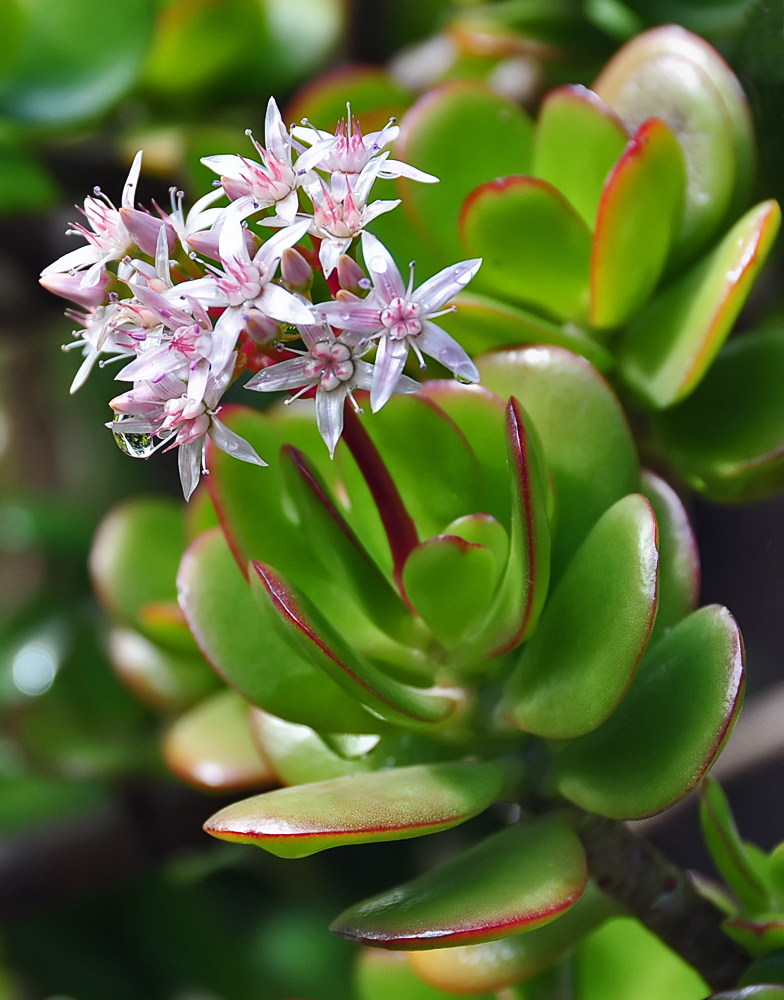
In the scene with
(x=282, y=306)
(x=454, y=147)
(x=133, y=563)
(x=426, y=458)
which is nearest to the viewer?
(x=282, y=306)

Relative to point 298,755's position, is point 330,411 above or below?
above

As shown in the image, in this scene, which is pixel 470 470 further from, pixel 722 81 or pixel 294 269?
pixel 722 81

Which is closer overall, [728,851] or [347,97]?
[728,851]

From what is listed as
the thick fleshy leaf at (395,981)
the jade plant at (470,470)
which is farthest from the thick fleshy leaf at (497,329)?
the thick fleshy leaf at (395,981)

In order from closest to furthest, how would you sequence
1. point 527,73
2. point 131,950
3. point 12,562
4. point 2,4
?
point 2,4 < point 527,73 < point 131,950 < point 12,562

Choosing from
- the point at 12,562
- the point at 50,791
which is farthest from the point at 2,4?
the point at 12,562

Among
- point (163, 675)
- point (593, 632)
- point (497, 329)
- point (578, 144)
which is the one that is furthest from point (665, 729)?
point (163, 675)

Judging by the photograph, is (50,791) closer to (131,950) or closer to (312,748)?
(131,950)

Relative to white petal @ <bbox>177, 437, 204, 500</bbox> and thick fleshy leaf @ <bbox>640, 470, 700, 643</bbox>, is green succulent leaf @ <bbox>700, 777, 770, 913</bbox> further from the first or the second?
white petal @ <bbox>177, 437, 204, 500</bbox>
